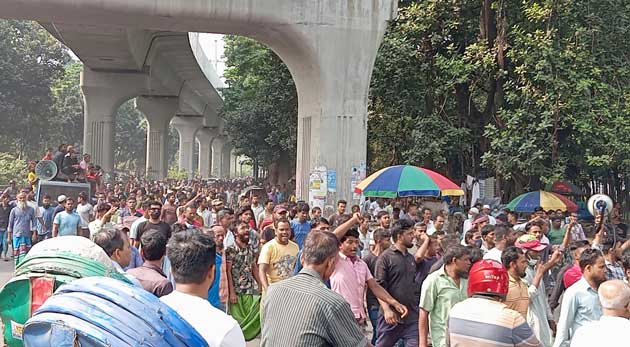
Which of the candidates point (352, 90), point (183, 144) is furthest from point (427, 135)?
point (183, 144)

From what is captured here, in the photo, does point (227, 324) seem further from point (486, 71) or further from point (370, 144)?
point (370, 144)

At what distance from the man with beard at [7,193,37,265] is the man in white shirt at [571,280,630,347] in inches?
517

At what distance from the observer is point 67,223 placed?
1333 cm

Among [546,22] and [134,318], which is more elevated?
[546,22]

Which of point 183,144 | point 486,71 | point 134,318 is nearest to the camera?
point 134,318

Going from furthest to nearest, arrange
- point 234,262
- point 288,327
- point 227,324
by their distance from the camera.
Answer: point 234,262, point 288,327, point 227,324

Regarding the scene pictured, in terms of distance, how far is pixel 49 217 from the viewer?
15828 mm

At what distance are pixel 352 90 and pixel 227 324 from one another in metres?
15.3

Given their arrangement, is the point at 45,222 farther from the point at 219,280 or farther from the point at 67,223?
the point at 219,280

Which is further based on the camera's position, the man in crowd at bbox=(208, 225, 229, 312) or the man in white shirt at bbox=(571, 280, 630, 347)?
the man in crowd at bbox=(208, 225, 229, 312)

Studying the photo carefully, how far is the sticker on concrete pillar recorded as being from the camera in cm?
1791

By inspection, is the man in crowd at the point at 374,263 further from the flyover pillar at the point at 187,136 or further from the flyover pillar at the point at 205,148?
the flyover pillar at the point at 205,148

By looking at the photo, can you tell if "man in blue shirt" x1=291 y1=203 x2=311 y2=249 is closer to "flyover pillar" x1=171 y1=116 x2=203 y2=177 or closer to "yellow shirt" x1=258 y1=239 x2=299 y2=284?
"yellow shirt" x1=258 y1=239 x2=299 y2=284

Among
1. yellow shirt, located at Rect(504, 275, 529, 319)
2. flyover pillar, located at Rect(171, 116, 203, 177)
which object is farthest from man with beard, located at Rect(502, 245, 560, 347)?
flyover pillar, located at Rect(171, 116, 203, 177)
